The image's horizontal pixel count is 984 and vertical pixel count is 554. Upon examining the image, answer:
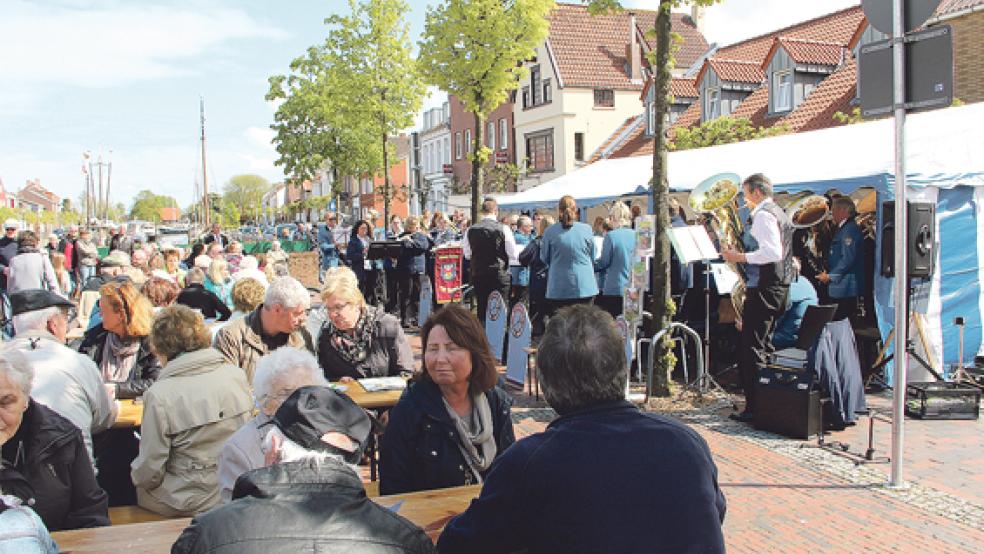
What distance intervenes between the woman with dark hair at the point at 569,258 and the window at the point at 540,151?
1017 inches

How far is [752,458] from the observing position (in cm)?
616

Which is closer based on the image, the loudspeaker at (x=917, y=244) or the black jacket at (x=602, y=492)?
the black jacket at (x=602, y=492)

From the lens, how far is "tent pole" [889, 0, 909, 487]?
519 cm

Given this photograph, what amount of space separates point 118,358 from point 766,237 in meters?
5.37

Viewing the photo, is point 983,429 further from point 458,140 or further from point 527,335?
point 458,140

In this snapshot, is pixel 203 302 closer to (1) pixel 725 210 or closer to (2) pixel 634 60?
(1) pixel 725 210

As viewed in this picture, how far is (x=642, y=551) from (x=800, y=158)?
9968 millimetres

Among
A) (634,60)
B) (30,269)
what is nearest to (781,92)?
(634,60)

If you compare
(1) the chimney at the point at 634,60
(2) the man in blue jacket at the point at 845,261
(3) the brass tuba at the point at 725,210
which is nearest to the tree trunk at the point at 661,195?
(3) the brass tuba at the point at 725,210

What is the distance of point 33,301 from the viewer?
14.5 feet

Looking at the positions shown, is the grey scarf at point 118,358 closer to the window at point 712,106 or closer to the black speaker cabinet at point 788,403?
the black speaker cabinet at point 788,403

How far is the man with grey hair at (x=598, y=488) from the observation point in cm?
191

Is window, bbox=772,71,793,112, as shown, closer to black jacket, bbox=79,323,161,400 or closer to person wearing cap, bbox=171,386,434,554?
black jacket, bbox=79,323,161,400

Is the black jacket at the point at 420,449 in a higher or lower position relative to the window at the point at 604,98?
lower
